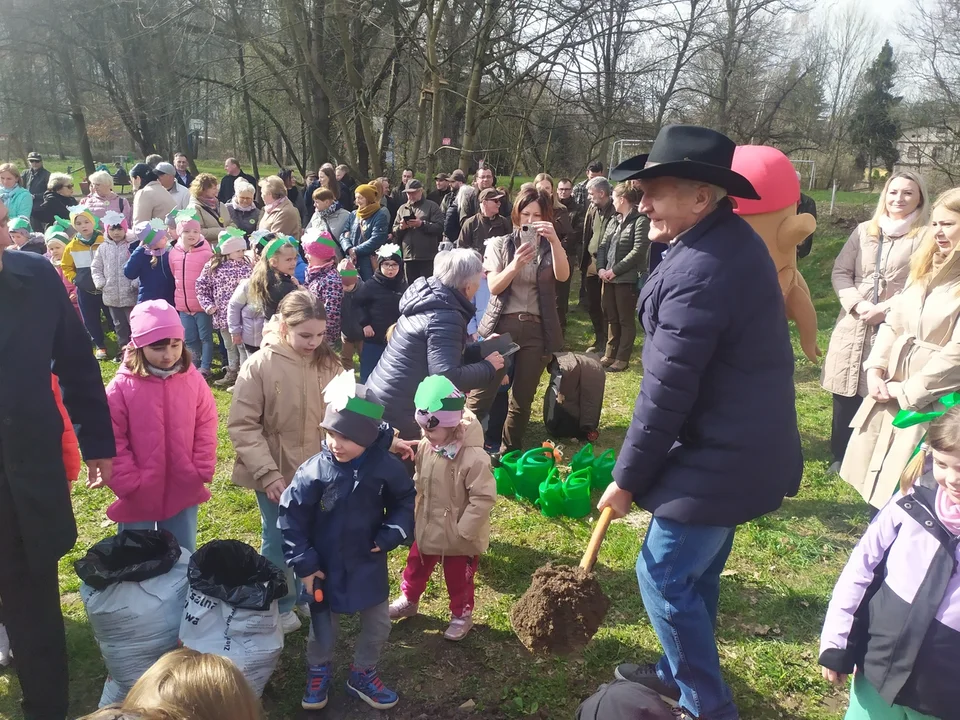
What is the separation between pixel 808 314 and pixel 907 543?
2.14 meters

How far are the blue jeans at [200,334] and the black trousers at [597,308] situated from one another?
421 centimetres

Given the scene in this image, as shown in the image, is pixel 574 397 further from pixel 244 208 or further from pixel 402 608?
pixel 244 208

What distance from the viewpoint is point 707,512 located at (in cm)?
222

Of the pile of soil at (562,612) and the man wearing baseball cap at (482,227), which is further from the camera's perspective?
the man wearing baseball cap at (482,227)

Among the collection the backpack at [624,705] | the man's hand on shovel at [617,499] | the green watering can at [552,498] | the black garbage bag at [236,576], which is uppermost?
the man's hand on shovel at [617,499]

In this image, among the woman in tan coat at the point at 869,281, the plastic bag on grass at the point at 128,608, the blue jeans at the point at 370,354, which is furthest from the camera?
the blue jeans at the point at 370,354

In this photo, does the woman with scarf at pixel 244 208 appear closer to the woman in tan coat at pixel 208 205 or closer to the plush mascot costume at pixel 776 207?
the woman in tan coat at pixel 208 205

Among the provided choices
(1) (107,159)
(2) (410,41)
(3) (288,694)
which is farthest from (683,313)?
(1) (107,159)

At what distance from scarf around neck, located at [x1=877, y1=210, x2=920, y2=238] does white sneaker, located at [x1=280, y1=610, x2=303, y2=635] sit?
4.00 m

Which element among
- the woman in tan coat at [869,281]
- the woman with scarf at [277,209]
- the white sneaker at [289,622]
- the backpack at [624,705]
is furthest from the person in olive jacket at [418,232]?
the backpack at [624,705]

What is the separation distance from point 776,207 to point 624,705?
2245mm

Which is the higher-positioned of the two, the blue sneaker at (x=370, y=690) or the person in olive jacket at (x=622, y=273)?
the person in olive jacket at (x=622, y=273)

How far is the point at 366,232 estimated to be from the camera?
7.90 meters

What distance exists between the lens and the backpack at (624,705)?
5.97 feet
